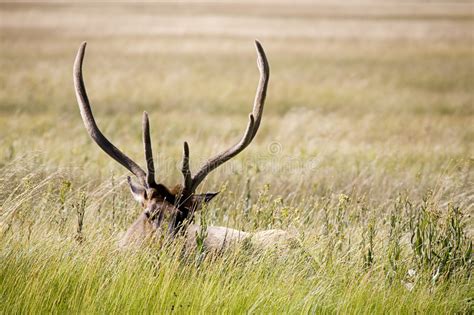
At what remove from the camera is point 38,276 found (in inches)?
226

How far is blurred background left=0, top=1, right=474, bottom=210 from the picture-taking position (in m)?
11.6

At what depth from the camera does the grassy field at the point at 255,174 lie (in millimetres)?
5918

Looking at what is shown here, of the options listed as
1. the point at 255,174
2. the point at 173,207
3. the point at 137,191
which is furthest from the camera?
the point at 255,174

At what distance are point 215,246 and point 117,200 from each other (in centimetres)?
178

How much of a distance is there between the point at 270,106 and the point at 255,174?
13.4m

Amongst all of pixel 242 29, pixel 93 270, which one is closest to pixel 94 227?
pixel 93 270

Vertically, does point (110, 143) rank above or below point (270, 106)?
below

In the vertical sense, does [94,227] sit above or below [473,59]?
below

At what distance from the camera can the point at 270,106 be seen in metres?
24.1

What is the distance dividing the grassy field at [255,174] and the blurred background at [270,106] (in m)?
0.09

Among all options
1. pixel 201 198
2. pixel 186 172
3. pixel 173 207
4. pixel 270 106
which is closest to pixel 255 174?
pixel 201 198

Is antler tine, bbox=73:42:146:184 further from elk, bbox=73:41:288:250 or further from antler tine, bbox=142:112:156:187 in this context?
antler tine, bbox=142:112:156:187

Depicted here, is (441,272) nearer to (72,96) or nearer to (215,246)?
(215,246)

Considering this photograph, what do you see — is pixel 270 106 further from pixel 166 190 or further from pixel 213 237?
pixel 166 190
